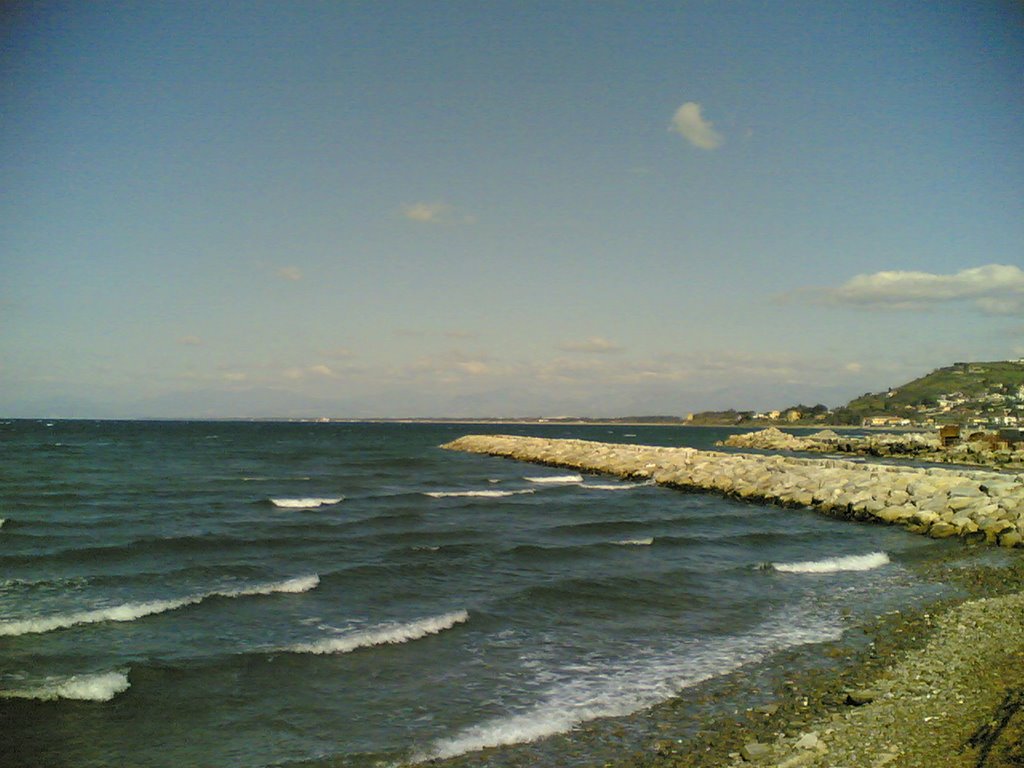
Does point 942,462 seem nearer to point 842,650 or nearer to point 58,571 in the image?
point 842,650

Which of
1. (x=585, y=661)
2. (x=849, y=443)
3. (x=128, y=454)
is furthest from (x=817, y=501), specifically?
(x=128, y=454)

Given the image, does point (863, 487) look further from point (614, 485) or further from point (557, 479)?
point (557, 479)

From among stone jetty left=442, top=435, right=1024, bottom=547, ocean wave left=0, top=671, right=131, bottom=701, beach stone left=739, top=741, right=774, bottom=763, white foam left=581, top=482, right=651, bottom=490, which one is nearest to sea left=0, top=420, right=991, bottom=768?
ocean wave left=0, top=671, right=131, bottom=701

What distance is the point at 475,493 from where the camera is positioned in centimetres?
3450

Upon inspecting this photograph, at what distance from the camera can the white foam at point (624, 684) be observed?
25.4 ft

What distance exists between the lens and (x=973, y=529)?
20141 mm

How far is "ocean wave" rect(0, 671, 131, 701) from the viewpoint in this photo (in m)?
8.87

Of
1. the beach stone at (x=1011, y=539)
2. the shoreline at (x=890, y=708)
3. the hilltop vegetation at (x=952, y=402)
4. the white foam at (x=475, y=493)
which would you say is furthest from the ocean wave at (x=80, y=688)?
the hilltop vegetation at (x=952, y=402)

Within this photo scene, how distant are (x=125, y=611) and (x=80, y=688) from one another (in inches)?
157

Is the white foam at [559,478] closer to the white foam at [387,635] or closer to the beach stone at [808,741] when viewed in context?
the white foam at [387,635]

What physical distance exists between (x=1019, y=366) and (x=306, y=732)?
22916cm

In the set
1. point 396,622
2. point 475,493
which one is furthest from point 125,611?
point 475,493

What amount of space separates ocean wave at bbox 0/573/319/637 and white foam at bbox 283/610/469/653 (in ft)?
12.2

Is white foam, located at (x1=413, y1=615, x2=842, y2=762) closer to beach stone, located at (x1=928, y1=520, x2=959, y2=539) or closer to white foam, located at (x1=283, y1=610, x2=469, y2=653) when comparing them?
white foam, located at (x1=283, y1=610, x2=469, y2=653)
